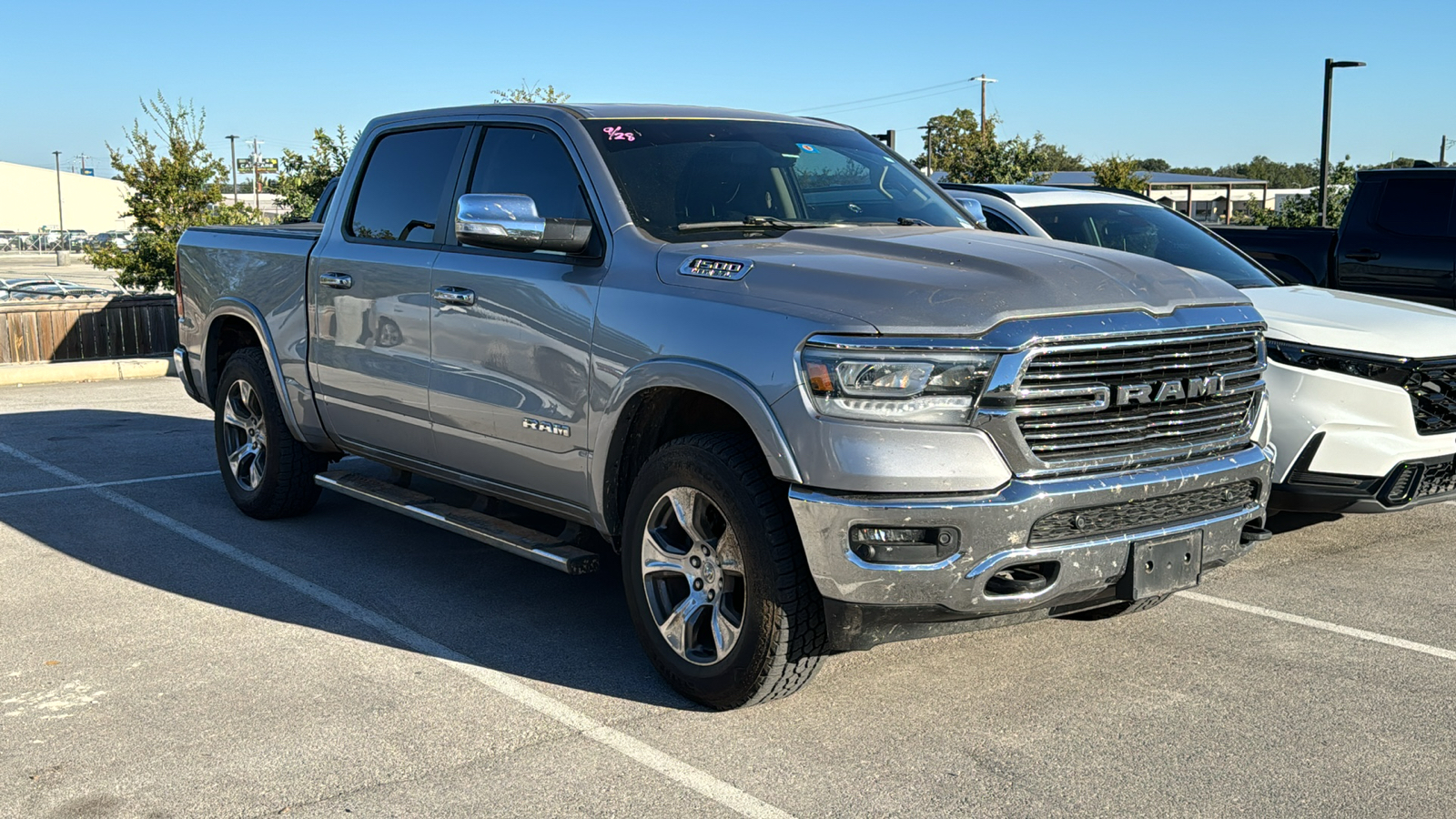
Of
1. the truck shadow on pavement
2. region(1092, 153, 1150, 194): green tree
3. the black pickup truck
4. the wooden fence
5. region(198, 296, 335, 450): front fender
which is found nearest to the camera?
the truck shadow on pavement

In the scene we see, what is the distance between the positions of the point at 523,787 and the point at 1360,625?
3471 millimetres

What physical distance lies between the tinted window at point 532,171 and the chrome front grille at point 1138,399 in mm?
1968

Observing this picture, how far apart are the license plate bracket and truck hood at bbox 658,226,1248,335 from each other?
714 mm

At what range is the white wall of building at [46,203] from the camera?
129875mm

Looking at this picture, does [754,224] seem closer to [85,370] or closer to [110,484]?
[110,484]

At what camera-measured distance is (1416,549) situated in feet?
21.9

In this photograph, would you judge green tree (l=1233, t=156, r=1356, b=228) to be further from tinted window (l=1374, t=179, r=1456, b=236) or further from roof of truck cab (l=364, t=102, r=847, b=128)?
roof of truck cab (l=364, t=102, r=847, b=128)

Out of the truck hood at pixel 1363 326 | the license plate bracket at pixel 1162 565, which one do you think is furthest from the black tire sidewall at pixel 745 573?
the truck hood at pixel 1363 326

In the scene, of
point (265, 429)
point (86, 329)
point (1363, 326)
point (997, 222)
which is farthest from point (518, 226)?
point (86, 329)

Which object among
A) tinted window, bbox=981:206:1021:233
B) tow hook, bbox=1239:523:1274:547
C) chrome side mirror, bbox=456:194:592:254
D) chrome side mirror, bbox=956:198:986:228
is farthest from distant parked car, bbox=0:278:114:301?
tow hook, bbox=1239:523:1274:547

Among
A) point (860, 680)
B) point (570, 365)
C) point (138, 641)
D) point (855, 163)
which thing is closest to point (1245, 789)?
point (860, 680)

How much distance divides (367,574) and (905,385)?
328 centimetres

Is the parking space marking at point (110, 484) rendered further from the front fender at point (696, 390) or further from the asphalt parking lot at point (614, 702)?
the front fender at point (696, 390)

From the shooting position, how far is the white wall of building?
130 metres
